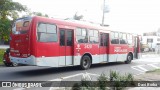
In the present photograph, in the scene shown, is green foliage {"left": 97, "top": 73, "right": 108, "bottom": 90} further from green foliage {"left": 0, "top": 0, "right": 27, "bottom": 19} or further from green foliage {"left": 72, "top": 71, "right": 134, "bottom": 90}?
green foliage {"left": 0, "top": 0, "right": 27, "bottom": 19}

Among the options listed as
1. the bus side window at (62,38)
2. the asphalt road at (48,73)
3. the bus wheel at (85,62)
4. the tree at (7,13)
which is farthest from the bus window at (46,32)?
the tree at (7,13)

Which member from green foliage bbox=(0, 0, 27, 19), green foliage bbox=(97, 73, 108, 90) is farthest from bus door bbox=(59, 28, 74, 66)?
green foliage bbox=(0, 0, 27, 19)

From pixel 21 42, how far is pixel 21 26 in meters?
0.93

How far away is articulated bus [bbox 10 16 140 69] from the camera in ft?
39.2

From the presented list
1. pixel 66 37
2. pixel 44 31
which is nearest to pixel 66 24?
pixel 66 37

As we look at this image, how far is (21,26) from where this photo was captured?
41.8 ft

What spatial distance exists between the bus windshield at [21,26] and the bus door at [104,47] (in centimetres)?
608

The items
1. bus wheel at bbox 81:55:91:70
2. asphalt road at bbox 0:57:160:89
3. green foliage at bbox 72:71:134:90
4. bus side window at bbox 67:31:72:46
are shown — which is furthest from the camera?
bus wheel at bbox 81:55:91:70

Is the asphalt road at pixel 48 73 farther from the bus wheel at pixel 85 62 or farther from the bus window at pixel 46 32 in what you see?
the bus window at pixel 46 32

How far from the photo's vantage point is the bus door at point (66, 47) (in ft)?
43.8

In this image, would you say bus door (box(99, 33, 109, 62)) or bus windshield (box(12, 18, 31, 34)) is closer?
bus windshield (box(12, 18, 31, 34))

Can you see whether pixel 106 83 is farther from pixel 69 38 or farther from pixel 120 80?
pixel 69 38

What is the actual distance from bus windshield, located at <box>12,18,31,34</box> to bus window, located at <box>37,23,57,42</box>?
0.63 metres

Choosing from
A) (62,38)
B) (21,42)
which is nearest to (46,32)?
(62,38)
